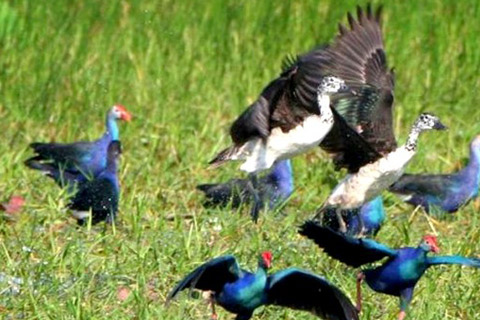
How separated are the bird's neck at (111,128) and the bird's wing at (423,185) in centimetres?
170

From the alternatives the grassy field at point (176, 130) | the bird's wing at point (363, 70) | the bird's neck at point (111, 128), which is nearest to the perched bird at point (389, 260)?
the grassy field at point (176, 130)

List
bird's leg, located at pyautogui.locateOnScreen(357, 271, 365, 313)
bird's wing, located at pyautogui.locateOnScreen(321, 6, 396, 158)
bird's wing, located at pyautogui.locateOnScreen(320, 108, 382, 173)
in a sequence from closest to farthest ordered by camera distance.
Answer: bird's leg, located at pyautogui.locateOnScreen(357, 271, 365, 313) < bird's wing, located at pyautogui.locateOnScreen(320, 108, 382, 173) < bird's wing, located at pyautogui.locateOnScreen(321, 6, 396, 158)

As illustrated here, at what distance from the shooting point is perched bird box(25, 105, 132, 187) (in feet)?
28.4

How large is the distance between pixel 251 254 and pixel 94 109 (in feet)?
9.73

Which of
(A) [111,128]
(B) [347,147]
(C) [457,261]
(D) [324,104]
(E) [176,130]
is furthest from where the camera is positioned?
(E) [176,130]

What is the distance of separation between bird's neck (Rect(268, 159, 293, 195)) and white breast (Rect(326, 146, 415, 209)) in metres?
0.52

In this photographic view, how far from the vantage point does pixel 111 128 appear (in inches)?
361

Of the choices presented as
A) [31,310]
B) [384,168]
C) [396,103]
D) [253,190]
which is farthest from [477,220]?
[31,310]

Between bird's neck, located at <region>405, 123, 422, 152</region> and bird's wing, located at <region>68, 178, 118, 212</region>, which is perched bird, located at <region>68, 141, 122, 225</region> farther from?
bird's neck, located at <region>405, 123, 422, 152</region>

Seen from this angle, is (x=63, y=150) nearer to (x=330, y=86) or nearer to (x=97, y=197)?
(x=97, y=197)

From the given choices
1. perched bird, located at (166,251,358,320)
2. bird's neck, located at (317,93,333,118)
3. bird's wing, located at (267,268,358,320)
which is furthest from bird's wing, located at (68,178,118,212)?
bird's wing, located at (267,268,358,320)

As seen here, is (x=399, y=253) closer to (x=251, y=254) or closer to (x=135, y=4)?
(x=251, y=254)

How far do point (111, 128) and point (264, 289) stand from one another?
12.2ft

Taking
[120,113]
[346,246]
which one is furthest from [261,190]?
[346,246]
